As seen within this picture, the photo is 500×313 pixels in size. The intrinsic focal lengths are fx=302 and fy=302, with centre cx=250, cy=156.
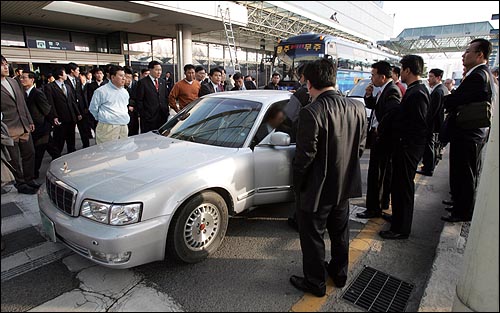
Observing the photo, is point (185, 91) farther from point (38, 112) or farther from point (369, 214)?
point (369, 214)

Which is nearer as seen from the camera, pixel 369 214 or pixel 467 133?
pixel 467 133

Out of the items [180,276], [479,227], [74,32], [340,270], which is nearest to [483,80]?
[479,227]

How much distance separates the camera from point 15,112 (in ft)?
13.7

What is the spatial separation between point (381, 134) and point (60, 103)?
5.73 metres

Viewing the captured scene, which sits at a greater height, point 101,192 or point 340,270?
point 101,192

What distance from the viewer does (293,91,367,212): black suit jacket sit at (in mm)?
2213

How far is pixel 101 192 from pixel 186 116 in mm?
1819

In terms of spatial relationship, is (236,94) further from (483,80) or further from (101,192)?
(483,80)

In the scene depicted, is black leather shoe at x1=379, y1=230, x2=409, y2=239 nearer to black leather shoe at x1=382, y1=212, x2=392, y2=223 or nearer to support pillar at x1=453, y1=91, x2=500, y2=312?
black leather shoe at x1=382, y1=212, x2=392, y2=223

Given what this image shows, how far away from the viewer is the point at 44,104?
16.9 feet

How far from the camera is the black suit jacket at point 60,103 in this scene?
18.9 feet

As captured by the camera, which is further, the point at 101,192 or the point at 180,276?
the point at 180,276

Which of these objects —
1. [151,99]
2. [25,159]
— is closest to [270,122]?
[151,99]

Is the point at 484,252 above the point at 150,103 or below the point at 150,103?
below
